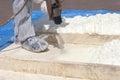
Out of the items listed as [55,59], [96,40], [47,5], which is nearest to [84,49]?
[96,40]

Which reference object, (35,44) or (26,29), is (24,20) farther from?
(35,44)

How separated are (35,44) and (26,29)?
0.60 feet

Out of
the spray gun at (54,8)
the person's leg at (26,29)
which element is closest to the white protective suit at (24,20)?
the person's leg at (26,29)

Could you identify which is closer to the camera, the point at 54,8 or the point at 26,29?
the point at 54,8

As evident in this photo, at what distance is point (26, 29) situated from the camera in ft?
10.2

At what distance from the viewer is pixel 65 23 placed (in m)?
3.63

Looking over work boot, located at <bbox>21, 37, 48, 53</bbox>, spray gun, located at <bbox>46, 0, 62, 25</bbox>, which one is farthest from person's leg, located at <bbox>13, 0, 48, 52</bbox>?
spray gun, located at <bbox>46, 0, 62, 25</bbox>

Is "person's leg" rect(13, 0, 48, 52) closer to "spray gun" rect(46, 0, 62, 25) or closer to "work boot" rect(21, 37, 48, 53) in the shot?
"work boot" rect(21, 37, 48, 53)

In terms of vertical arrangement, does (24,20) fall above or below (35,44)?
above

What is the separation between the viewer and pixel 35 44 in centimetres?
305

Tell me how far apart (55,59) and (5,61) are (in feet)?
1.50

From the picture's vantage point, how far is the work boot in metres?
3.03

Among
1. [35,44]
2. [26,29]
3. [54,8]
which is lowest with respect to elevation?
[35,44]

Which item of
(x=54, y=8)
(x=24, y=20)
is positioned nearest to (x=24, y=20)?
(x=24, y=20)
